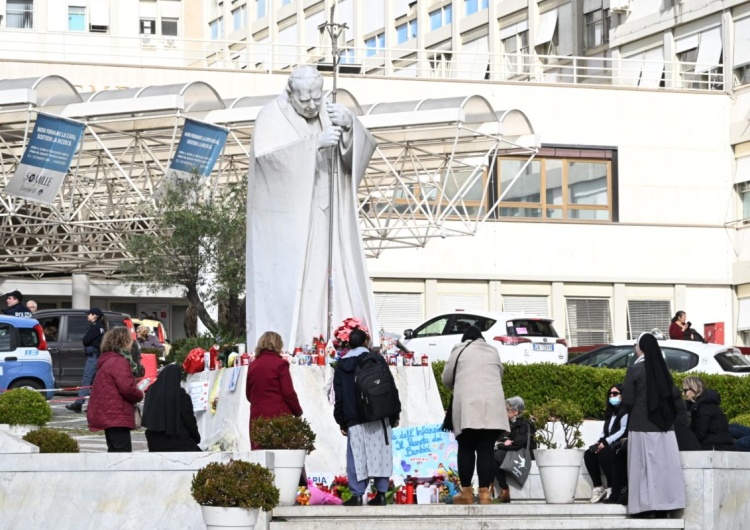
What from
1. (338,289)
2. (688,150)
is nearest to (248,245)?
(338,289)

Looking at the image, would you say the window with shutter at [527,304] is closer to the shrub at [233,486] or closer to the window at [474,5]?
the window at [474,5]

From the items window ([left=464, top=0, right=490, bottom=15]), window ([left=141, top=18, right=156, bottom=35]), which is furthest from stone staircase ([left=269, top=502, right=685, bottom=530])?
window ([left=141, top=18, right=156, bottom=35])

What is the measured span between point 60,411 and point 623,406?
1268cm

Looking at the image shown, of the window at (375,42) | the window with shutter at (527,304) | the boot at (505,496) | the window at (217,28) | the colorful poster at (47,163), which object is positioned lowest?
the boot at (505,496)

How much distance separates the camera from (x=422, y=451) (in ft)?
49.9

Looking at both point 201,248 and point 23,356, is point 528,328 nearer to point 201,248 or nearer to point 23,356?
point 201,248

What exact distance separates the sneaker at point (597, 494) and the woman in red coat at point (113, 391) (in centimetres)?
417

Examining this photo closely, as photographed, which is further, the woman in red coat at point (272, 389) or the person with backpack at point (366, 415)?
the woman in red coat at point (272, 389)

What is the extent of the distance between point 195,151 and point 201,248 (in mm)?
2236

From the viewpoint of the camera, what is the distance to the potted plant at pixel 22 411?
1747 centimetres

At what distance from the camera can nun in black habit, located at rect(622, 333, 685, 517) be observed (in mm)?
12445

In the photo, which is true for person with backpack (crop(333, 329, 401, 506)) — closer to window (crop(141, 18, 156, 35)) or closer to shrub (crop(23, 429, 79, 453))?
shrub (crop(23, 429, 79, 453))

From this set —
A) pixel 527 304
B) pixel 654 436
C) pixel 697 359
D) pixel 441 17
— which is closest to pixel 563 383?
pixel 697 359

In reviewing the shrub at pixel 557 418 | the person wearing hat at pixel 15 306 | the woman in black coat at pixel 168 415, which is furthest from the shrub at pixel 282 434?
the person wearing hat at pixel 15 306
